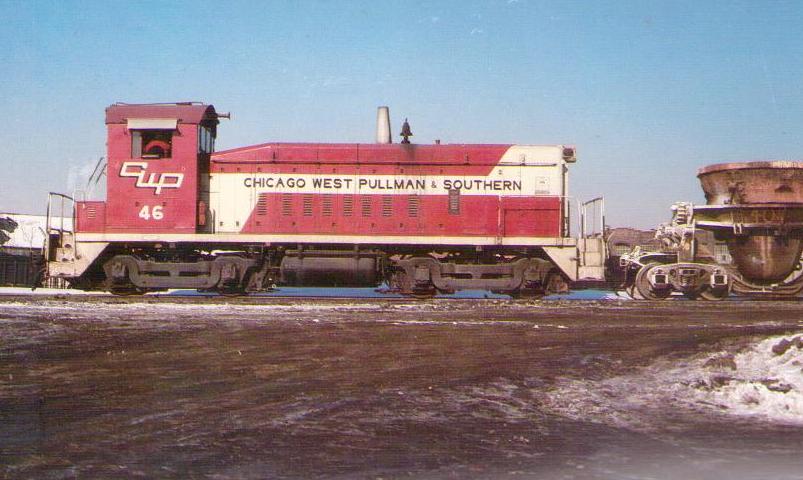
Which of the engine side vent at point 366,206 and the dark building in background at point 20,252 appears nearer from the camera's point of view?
the engine side vent at point 366,206

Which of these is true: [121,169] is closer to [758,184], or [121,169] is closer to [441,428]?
[441,428]

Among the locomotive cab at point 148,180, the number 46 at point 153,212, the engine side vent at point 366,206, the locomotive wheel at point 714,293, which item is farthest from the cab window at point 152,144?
the locomotive wheel at point 714,293

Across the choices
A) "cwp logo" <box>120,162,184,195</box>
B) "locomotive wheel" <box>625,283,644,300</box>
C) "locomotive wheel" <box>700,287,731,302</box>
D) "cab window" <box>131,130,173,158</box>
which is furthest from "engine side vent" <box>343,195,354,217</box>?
"locomotive wheel" <box>700,287,731,302</box>

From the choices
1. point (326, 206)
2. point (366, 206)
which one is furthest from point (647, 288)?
point (326, 206)

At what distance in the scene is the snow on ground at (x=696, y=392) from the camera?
215 inches

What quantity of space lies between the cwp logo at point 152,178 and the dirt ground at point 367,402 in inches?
202

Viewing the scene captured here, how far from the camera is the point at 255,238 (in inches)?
626

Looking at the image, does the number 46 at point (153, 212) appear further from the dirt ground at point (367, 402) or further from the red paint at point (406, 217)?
the dirt ground at point (367, 402)

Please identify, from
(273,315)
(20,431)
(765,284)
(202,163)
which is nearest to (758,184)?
(765,284)

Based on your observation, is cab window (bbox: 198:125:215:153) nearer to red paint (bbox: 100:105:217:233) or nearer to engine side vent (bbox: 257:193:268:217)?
red paint (bbox: 100:105:217:233)

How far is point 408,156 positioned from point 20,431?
1244cm

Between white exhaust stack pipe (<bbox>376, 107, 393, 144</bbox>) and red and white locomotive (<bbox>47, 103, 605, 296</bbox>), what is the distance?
0.18 meters

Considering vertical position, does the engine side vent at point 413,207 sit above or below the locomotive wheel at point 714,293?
above

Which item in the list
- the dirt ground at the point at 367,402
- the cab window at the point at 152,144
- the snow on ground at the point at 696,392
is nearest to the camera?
the dirt ground at the point at 367,402
